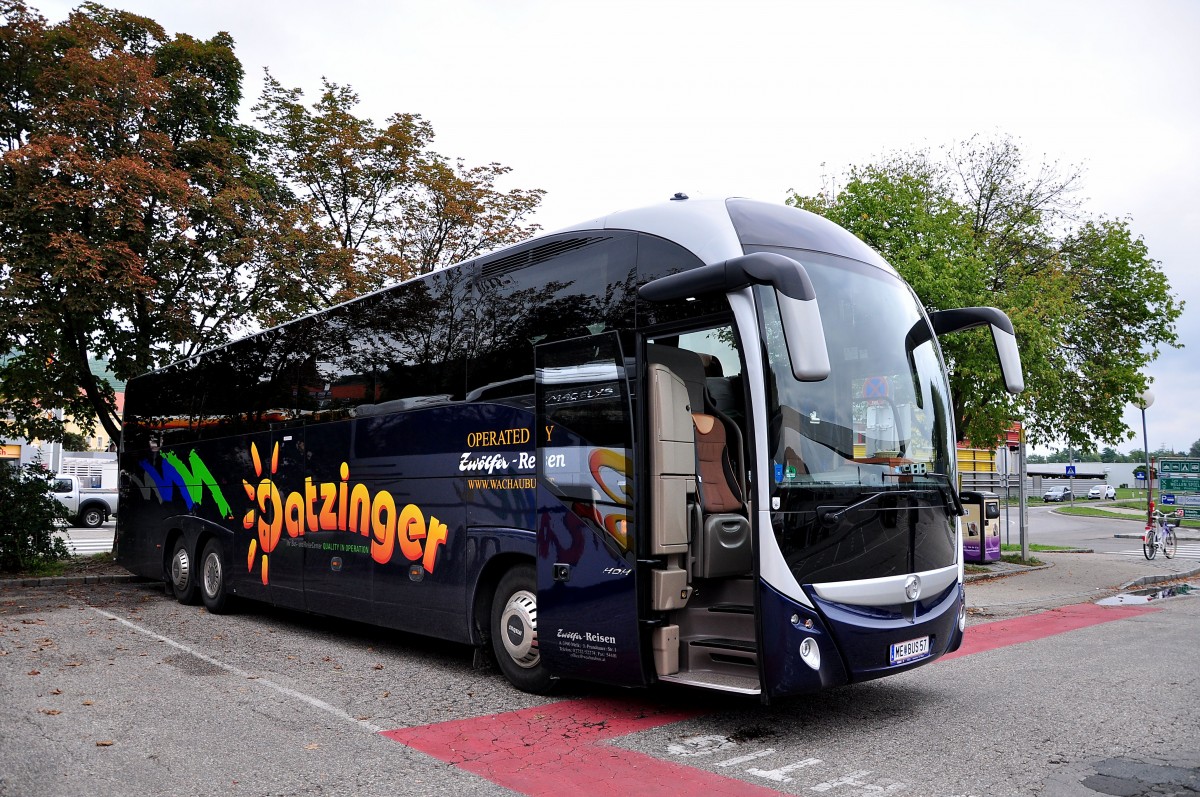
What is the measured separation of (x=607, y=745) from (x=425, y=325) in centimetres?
447

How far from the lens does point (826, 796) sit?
4988 mm

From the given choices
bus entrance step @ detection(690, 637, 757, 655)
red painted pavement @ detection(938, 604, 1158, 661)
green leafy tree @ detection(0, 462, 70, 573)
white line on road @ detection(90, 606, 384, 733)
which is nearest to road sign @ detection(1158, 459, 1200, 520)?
red painted pavement @ detection(938, 604, 1158, 661)

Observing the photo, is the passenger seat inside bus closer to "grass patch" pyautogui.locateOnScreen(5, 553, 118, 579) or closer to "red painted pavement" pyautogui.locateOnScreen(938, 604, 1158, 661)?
"red painted pavement" pyautogui.locateOnScreen(938, 604, 1158, 661)

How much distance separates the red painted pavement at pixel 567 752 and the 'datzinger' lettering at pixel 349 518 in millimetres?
2191

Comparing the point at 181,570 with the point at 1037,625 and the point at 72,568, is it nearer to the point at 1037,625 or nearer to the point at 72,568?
the point at 72,568

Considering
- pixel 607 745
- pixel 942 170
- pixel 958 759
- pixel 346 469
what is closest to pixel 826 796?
pixel 958 759

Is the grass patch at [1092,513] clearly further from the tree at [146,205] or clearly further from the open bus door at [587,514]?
the open bus door at [587,514]

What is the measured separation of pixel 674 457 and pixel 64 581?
13.9 metres

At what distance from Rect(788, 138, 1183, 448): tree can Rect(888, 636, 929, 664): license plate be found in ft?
36.9

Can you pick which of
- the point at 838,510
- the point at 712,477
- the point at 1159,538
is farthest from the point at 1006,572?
the point at 838,510

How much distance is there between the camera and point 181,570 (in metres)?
13.6

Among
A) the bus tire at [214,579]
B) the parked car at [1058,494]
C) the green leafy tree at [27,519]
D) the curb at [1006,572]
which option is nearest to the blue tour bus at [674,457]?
the bus tire at [214,579]

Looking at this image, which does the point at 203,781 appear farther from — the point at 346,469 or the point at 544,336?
the point at 346,469

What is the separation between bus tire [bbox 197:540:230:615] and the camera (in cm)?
1236
